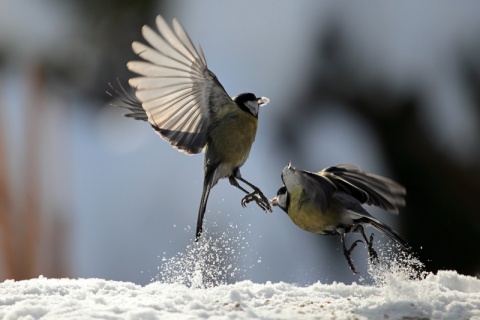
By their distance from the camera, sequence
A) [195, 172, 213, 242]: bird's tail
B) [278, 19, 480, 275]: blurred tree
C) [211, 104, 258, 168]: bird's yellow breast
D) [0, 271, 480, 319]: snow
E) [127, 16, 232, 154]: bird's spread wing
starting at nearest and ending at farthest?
[0, 271, 480, 319]: snow
[127, 16, 232, 154]: bird's spread wing
[195, 172, 213, 242]: bird's tail
[211, 104, 258, 168]: bird's yellow breast
[278, 19, 480, 275]: blurred tree

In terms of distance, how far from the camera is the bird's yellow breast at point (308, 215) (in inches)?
78.2

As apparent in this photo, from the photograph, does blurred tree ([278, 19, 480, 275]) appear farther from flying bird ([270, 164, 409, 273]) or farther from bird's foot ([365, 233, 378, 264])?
bird's foot ([365, 233, 378, 264])

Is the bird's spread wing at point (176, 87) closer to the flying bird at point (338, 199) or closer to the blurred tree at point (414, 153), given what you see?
the flying bird at point (338, 199)

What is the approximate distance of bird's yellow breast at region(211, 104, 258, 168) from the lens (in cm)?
205

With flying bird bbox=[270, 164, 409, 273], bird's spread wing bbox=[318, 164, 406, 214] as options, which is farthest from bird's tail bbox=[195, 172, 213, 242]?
bird's spread wing bbox=[318, 164, 406, 214]

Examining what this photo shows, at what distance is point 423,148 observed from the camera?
139 inches

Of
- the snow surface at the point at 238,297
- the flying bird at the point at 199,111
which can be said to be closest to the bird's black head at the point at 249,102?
the flying bird at the point at 199,111

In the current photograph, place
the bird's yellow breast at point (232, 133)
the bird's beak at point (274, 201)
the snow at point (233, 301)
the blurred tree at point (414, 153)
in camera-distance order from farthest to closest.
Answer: the blurred tree at point (414, 153), the bird's beak at point (274, 201), the bird's yellow breast at point (232, 133), the snow at point (233, 301)

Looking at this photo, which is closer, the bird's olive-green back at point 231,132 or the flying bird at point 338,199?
the flying bird at point 338,199

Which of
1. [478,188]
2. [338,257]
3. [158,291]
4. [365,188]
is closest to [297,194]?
[365,188]

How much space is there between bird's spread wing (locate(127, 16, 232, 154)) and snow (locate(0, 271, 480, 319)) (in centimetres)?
49

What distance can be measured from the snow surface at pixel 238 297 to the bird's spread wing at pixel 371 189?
0.52 feet

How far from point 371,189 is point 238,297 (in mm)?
656

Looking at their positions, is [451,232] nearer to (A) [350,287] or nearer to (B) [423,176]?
(B) [423,176]
